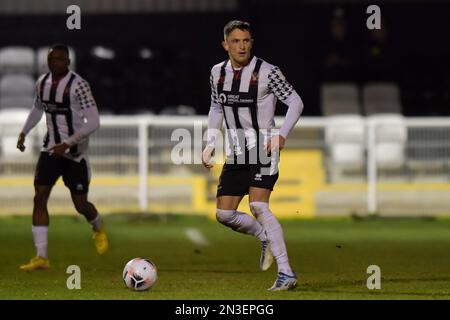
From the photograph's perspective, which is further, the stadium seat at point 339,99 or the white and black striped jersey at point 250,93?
the stadium seat at point 339,99

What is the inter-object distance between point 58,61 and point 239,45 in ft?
9.87

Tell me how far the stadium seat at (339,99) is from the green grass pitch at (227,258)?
617cm

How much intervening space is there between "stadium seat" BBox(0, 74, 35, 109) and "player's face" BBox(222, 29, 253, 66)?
55.1 feet

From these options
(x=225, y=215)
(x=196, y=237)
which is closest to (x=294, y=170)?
(x=196, y=237)

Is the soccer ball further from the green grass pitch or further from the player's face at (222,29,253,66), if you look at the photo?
the player's face at (222,29,253,66)

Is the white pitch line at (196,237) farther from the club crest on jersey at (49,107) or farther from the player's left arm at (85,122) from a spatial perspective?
the club crest on jersey at (49,107)

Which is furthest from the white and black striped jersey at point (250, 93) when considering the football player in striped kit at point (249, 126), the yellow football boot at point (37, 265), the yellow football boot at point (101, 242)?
the yellow football boot at point (101, 242)

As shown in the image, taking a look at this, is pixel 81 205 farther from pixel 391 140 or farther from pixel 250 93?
pixel 391 140

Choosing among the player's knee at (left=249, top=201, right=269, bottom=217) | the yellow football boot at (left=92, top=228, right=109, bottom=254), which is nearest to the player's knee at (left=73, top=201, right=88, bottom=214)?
the yellow football boot at (left=92, top=228, right=109, bottom=254)

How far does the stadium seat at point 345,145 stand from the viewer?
24.9m

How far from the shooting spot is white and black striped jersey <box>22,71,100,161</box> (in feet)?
50.5

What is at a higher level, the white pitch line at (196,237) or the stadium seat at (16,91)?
the stadium seat at (16,91)
